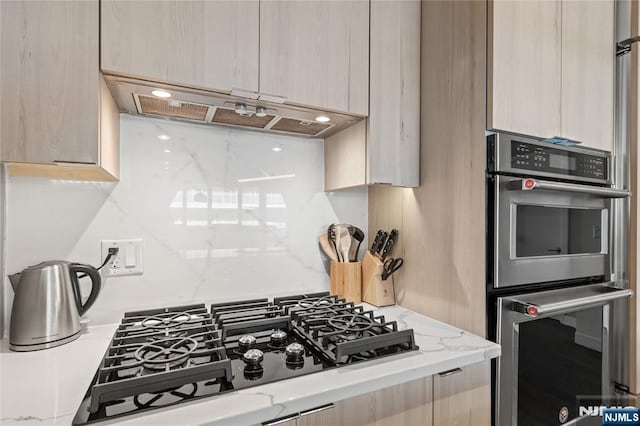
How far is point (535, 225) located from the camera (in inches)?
44.5

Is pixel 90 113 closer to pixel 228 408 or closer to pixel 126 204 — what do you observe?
pixel 126 204

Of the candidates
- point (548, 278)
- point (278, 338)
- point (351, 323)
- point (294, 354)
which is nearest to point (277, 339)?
point (278, 338)

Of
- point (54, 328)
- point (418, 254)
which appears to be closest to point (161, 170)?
point (54, 328)

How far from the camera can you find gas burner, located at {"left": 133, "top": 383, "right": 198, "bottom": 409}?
2.16ft

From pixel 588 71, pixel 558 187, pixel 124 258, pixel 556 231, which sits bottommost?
pixel 124 258

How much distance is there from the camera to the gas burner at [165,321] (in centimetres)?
101

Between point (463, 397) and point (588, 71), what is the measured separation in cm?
132

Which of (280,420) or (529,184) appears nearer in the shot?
(280,420)

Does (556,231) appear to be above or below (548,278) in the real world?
above

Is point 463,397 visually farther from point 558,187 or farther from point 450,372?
point 558,187

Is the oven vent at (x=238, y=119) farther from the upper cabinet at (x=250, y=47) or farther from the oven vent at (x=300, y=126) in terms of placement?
the upper cabinet at (x=250, y=47)

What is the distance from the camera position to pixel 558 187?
1.08m

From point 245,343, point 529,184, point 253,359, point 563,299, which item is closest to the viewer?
point 253,359

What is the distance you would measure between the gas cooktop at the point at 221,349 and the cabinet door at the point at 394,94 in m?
0.54
